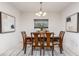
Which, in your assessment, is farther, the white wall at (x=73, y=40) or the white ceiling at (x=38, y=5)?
the white ceiling at (x=38, y=5)

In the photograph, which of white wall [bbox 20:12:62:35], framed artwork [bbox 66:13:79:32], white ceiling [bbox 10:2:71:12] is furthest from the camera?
white wall [bbox 20:12:62:35]

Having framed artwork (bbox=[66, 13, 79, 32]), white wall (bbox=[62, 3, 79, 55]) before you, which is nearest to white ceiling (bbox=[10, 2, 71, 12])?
white wall (bbox=[62, 3, 79, 55])

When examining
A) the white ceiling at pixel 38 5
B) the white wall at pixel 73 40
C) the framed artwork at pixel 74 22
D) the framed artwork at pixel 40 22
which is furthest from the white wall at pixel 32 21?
the framed artwork at pixel 74 22

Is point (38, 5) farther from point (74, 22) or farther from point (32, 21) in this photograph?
point (32, 21)

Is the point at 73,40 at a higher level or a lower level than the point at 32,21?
lower

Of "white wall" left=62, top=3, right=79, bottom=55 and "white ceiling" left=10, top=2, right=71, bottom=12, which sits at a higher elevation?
"white ceiling" left=10, top=2, right=71, bottom=12

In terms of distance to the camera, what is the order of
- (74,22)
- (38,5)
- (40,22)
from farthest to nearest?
(40,22), (38,5), (74,22)

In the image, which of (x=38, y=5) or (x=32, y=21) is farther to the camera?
(x=32, y=21)

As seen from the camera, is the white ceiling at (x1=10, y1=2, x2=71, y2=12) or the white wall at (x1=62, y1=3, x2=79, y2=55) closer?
the white wall at (x1=62, y1=3, x2=79, y2=55)

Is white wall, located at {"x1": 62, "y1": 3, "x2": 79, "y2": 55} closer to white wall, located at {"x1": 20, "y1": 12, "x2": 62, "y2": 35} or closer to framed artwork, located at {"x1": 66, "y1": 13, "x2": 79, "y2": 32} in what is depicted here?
framed artwork, located at {"x1": 66, "y1": 13, "x2": 79, "y2": 32}

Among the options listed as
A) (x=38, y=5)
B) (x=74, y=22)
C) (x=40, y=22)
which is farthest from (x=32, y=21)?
(x=74, y=22)

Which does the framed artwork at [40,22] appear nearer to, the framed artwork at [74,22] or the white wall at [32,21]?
the white wall at [32,21]

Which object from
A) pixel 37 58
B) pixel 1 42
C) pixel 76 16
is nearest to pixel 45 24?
pixel 76 16

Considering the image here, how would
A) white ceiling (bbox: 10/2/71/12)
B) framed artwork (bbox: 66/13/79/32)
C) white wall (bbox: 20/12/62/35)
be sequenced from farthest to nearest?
white wall (bbox: 20/12/62/35)
white ceiling (bbox: 10/2/71/12)
framed artwork (bbox: 66/13/79/32)
